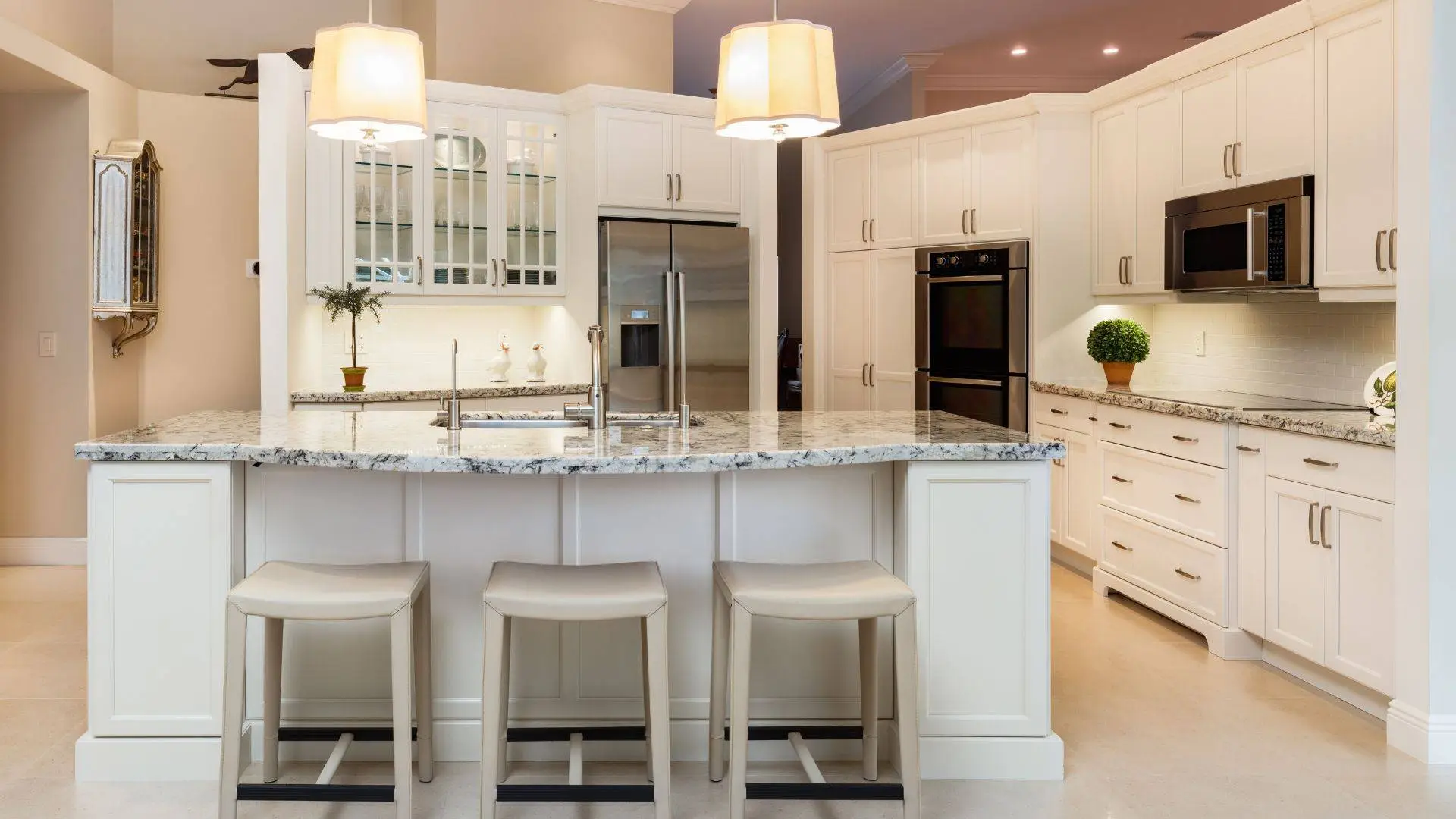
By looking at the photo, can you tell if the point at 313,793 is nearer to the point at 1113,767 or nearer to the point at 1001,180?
the point at 1113,767

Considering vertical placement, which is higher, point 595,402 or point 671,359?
point 671,359

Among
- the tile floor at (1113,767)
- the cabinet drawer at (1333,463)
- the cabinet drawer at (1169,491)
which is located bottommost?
the tile floor at (1113,767)

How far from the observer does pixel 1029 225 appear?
18.2 feet

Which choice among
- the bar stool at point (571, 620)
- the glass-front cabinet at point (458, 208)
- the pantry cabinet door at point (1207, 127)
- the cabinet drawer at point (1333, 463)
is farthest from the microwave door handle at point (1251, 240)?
the glass-front cabinet at point (458, 208)

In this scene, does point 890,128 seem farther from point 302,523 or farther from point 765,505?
point 302,523

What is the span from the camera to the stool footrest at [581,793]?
244 cm

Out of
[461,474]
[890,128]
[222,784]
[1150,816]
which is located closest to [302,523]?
[461,474]

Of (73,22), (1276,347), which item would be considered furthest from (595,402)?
(73,22)

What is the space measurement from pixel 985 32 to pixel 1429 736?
5.72 m

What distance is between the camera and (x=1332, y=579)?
3.44 metres

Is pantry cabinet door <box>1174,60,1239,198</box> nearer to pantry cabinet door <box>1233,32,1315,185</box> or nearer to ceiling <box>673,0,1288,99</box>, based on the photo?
pantry cabinet door <box>1233,32,1315,185</box>

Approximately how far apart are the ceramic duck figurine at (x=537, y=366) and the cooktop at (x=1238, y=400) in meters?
2.87

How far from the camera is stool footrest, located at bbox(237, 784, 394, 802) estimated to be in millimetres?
2465

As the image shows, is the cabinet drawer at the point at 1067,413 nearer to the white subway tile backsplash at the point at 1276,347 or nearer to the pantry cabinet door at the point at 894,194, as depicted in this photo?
the white subway tile backsplash at the point at 1276,347
